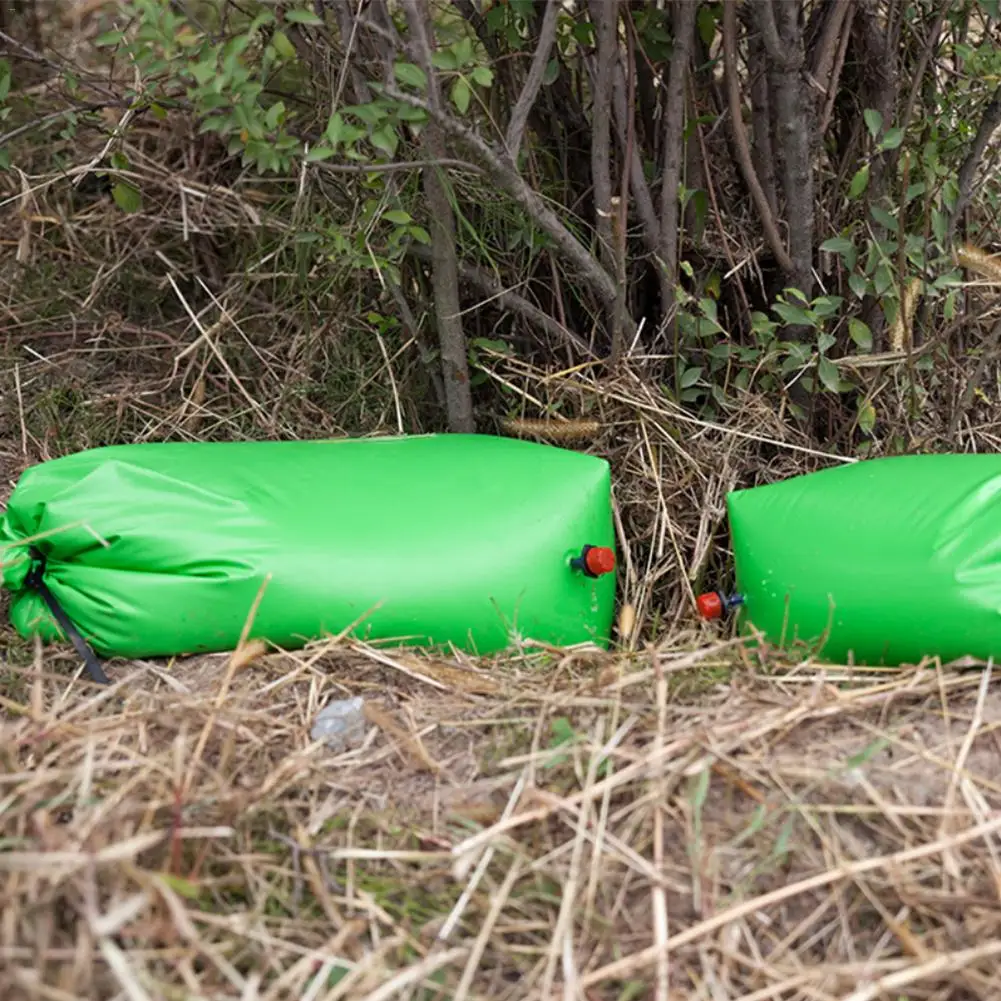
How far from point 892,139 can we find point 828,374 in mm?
377

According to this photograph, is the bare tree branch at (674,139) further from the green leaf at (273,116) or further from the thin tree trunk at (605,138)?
the green leaf at (273,116)

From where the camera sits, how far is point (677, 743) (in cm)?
137

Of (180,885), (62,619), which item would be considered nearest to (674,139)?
(62,619)

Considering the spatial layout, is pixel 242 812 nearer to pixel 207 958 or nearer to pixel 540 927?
pixel 207 958

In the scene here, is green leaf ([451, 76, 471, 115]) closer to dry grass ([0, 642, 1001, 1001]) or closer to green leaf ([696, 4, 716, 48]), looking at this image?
green leaf ([696, 4, 716, 48])

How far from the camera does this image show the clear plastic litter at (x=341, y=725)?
1.50 meters

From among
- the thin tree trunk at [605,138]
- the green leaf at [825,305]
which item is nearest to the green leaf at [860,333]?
the green leaf at [825,305]

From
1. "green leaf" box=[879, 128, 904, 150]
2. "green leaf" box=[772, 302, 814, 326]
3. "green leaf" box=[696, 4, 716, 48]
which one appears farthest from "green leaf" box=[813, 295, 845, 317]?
"green leaf" box=[696, 4, 716, 48]

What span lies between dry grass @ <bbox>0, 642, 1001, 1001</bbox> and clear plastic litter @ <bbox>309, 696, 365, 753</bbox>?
0.02 m

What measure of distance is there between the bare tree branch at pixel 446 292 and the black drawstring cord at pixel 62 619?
0.76 m

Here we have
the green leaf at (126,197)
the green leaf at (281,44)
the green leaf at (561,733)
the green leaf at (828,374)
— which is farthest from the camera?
the green leaf at (126,197)

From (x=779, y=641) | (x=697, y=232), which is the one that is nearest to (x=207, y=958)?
(x=779, y=641)

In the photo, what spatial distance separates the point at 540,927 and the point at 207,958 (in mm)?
310

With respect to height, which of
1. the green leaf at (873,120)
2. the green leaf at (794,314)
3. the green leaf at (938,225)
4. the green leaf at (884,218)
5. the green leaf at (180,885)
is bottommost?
the green leaf at (180,885)
